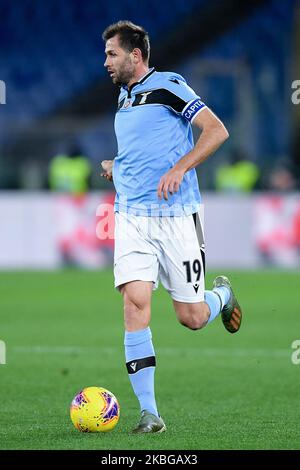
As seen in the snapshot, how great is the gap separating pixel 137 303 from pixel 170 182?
72cm

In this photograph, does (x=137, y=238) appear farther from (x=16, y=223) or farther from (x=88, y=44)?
(x=88, y=44)

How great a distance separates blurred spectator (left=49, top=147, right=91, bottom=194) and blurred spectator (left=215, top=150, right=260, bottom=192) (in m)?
2.44

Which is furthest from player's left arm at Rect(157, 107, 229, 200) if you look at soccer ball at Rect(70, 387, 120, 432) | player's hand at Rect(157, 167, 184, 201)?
soccer ball at Rect(70, 387, 120, 432)

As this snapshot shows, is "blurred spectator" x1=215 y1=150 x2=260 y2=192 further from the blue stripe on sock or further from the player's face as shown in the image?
the blue stripe on sock

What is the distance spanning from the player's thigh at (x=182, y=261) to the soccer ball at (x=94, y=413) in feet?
2.62

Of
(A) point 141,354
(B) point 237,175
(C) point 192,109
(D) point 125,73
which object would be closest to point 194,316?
(A) point 141,354

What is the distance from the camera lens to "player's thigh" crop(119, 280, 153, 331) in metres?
6.65

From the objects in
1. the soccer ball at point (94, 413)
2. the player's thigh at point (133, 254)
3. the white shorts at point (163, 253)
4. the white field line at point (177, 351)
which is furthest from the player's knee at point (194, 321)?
the white field line at point (177, 351)

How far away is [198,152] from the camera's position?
6.56m

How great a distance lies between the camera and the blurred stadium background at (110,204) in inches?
305

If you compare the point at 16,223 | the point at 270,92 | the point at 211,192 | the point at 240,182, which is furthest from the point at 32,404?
the point at 270,92

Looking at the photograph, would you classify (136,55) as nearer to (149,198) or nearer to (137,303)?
(149,198)

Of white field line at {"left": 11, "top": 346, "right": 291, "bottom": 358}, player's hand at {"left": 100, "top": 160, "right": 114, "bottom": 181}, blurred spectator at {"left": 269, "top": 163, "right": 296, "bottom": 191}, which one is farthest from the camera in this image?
blurred spectator at {"left": 269, "top": 163, "right": 296, "bottom": 191}

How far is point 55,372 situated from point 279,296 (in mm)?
6464
